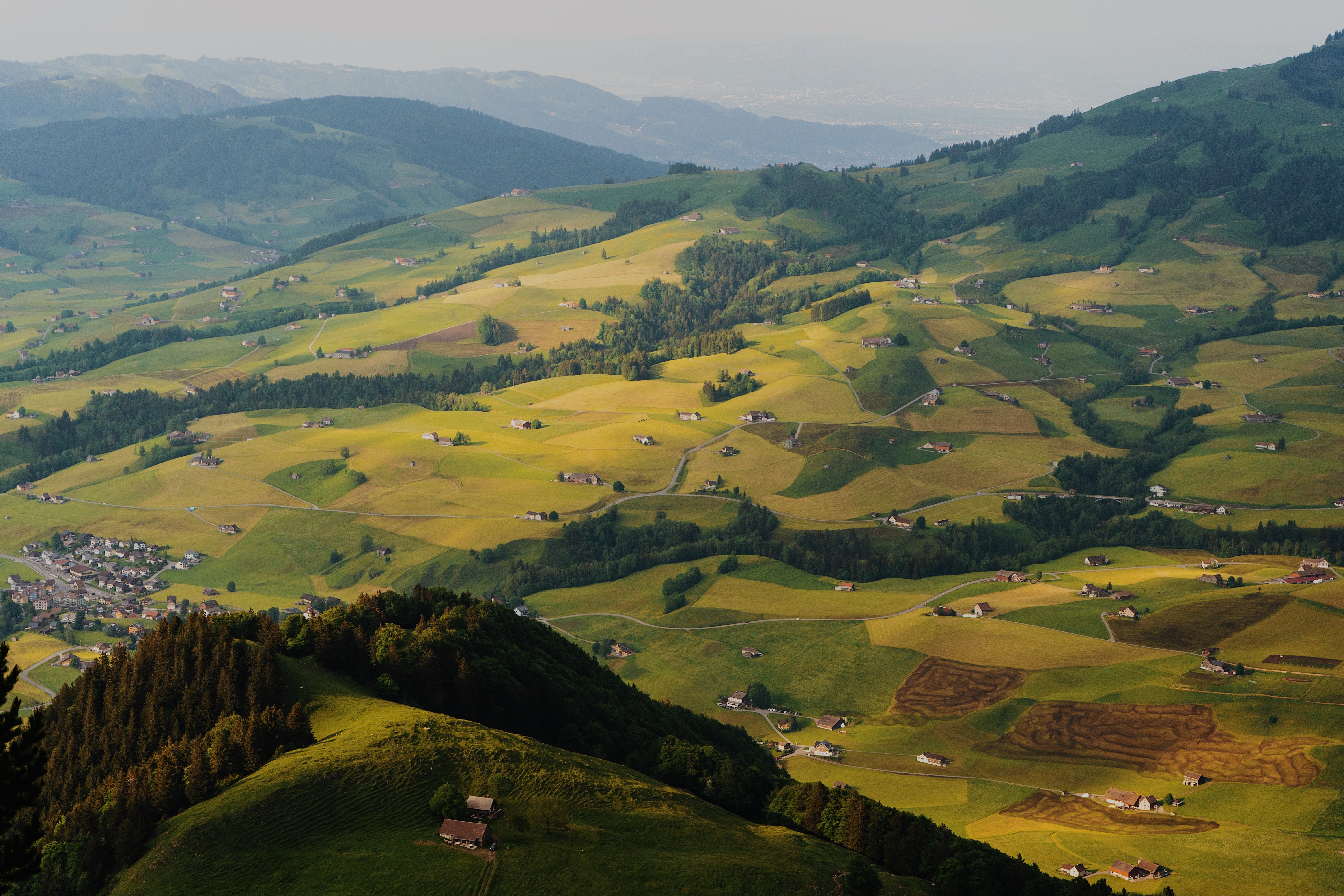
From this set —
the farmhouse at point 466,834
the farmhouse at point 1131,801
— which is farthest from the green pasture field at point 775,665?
the farmhouse at point 466,834

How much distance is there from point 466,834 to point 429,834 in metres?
2.30

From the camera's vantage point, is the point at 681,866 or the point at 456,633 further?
the point at 456,633

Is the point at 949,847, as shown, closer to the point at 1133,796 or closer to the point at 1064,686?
the point at 1133,796

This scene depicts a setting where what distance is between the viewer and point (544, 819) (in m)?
65.4

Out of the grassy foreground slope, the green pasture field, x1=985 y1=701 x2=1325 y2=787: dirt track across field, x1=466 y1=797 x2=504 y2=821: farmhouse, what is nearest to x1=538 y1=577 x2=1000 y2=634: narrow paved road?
the green pasture field

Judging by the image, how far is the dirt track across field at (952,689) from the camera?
140625 millimetres

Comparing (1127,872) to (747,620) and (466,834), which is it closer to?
(466,834)

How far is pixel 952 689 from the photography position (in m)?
145

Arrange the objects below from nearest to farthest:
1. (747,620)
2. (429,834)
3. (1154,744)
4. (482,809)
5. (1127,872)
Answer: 1. (429,834)
2. (482,809)
3. (1127,872)
4. (1154,744)
5. (747,620)

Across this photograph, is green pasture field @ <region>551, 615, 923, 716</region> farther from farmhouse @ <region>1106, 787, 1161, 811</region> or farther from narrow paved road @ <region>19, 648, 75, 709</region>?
narrow paved road @ <region>19, 648, 75, 709</region>

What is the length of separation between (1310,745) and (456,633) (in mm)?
88104

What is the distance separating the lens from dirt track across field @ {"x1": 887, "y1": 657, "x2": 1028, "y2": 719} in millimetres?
140625

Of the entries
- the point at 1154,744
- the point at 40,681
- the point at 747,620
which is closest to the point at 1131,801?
the point at 1154,744

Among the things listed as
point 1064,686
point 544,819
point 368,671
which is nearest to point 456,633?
point 368,671
